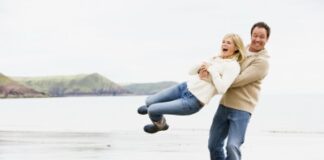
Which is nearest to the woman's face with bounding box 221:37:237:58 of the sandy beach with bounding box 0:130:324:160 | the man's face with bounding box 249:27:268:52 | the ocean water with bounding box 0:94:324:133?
the man's face with bounding box 249:27:268:52

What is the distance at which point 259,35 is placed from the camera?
8250 millimetres

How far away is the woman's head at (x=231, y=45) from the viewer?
26.0 feet

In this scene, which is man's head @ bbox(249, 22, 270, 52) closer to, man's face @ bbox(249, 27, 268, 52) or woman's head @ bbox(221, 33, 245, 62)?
man's face @ bbox(249, 27, 268, 52)

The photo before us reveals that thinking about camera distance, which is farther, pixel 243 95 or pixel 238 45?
pixel 243 95

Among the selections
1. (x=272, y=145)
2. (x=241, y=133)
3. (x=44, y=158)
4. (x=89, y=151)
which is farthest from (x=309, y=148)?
(x=241, y=133)

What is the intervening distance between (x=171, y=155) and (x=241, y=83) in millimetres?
8027

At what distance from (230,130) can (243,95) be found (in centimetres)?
45

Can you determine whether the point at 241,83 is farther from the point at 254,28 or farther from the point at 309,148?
the point at 309,148

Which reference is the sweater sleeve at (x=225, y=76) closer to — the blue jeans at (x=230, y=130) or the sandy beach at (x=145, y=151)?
the blue jeans at (x=230, y=130)

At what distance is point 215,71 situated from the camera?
773 centimetres

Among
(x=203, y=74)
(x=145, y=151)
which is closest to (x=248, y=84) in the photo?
(x=203, y=74)

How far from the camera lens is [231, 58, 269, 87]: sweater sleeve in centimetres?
810

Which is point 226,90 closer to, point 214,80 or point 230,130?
point 214,80

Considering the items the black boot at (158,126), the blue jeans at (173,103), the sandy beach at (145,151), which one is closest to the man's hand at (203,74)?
the blue jeans at (173,103)
